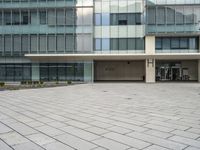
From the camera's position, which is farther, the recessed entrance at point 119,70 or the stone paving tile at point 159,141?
the recessed entrance at point 119,70

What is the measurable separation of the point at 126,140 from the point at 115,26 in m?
31.0

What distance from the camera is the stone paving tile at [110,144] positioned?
5262mm

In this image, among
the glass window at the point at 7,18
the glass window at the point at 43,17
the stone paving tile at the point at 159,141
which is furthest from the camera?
the glass window at the point at 7,18

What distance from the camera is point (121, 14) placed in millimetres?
35156

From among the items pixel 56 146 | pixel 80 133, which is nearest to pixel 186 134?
pixel 80 133

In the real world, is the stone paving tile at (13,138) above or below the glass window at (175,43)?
below

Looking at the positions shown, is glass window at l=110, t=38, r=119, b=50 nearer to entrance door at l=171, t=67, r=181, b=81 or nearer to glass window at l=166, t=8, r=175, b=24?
glass window at l=166, t=8, r=175, b=24

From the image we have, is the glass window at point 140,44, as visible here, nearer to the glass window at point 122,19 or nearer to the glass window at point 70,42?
the glass window at point 122,19

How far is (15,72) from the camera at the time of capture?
3547 cm

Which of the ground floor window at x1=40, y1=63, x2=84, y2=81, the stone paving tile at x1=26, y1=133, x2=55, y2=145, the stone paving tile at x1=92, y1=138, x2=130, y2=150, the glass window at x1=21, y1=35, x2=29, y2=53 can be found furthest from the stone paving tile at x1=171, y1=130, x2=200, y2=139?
the glass window at x1=21, y1=35, x2=29, y2=53

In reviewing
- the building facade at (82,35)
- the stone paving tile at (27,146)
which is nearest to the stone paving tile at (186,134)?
the stone paving tile at (27,146)

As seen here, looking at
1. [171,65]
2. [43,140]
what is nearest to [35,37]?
[171,65]

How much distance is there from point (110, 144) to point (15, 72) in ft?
109

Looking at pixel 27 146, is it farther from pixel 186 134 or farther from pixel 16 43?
pixel 16 43
